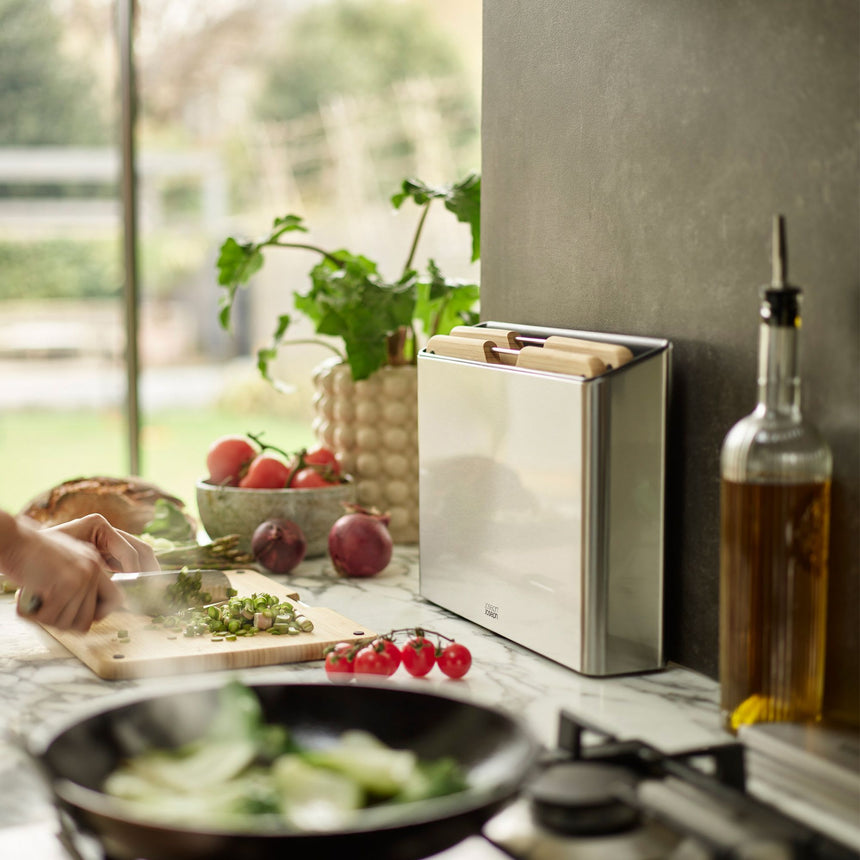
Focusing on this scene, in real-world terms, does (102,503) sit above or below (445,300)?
below

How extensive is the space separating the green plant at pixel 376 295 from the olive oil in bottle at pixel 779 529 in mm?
870

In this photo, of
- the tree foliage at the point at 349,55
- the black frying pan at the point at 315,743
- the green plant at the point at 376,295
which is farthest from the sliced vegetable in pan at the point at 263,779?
the tree foliage at the point at 349,55

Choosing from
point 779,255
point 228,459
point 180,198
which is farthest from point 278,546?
point 180,198

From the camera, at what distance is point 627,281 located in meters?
1.13

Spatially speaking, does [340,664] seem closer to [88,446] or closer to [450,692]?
[450,692]

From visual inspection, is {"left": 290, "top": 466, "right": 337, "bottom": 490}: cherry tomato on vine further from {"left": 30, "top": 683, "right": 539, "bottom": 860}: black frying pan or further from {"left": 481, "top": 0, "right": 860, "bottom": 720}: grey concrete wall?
{"left": 30, "top": 683, "right": 539, "bottom": 860}: black frying pan

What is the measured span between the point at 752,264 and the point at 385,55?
12689 millimetres

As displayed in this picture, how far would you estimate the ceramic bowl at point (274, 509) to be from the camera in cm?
159

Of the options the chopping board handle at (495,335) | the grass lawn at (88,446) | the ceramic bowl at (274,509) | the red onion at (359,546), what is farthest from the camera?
the grass lawn at (88,446)

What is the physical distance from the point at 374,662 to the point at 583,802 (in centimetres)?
36

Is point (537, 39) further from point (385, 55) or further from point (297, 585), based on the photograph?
point (385, 55)

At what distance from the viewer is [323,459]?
5.42 ft

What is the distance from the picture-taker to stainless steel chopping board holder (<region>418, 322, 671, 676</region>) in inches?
39.4

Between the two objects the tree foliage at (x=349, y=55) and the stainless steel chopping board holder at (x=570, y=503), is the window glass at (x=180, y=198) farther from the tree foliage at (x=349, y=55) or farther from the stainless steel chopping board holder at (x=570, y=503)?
the stainless steel chopping board holder at (x=570, y=503)
